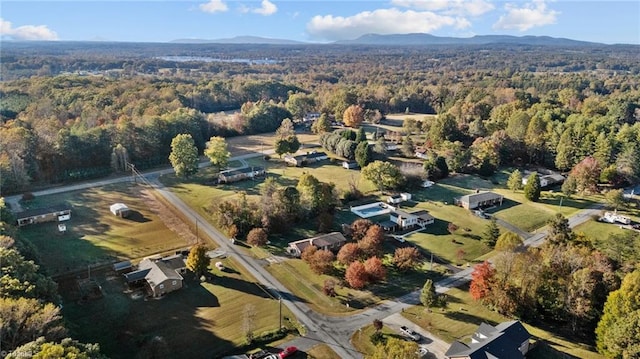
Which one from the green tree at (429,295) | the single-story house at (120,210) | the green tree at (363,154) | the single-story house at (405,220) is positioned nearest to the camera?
the green tree at (429,295)

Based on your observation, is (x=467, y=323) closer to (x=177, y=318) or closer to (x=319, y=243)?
(x=319, y=243)

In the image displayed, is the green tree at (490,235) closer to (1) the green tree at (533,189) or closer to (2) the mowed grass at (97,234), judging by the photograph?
(1) the green tree at (533,189)

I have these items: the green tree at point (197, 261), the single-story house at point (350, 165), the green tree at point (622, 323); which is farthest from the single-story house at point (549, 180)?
the green tree at point (197, 261)

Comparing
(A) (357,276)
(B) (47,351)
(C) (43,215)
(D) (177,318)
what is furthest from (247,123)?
(B) (47,351)

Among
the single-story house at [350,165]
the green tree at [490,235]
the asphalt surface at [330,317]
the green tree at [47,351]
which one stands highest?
the green tree at [47,351]

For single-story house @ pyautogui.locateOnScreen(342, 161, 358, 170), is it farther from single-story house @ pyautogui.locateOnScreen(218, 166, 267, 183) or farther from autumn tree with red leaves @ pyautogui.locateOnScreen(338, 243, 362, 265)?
autumn tree with red leaves @ pyautogui.locateOnScreen(338, 243, 362, 265)

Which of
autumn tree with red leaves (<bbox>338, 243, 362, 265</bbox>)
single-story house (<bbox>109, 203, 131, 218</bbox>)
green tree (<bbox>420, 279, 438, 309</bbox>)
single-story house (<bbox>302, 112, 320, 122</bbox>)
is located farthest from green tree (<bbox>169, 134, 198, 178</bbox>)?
single-story house (<bbox>302, 112, 320, 122</bbox>)

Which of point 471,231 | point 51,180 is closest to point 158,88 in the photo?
point 51,180
